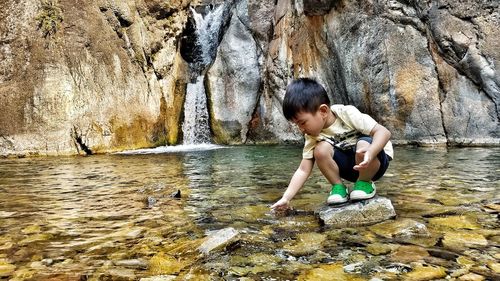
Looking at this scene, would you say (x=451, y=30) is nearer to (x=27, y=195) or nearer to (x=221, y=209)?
(x=221, y=209)

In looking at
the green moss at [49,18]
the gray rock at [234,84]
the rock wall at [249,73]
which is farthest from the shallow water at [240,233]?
the gray rock at [234,84]

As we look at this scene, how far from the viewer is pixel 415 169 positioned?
580cm

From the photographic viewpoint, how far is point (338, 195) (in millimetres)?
3170

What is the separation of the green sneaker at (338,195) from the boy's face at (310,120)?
1.68 feet

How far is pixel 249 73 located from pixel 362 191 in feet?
41.8

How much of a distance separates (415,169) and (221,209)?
11.1 feet

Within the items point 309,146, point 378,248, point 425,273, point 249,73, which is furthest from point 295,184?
point 249,73

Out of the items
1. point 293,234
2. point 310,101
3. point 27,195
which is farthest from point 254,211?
point 27,195

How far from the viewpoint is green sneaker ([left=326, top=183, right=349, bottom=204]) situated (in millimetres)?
3158

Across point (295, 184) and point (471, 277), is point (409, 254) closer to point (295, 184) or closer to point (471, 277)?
point (471, 277)

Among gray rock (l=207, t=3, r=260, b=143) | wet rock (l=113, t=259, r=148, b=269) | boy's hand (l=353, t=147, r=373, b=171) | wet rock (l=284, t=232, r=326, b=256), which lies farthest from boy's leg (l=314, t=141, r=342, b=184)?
gray rock (l=207, t=3, r=260, b=143)

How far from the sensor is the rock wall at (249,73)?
34.1 ft

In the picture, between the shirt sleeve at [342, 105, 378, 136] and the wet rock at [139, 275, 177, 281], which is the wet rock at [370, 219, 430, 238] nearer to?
the shirt sleeve at [342, 105, 378, 136]

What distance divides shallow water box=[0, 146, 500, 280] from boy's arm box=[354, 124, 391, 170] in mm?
428
